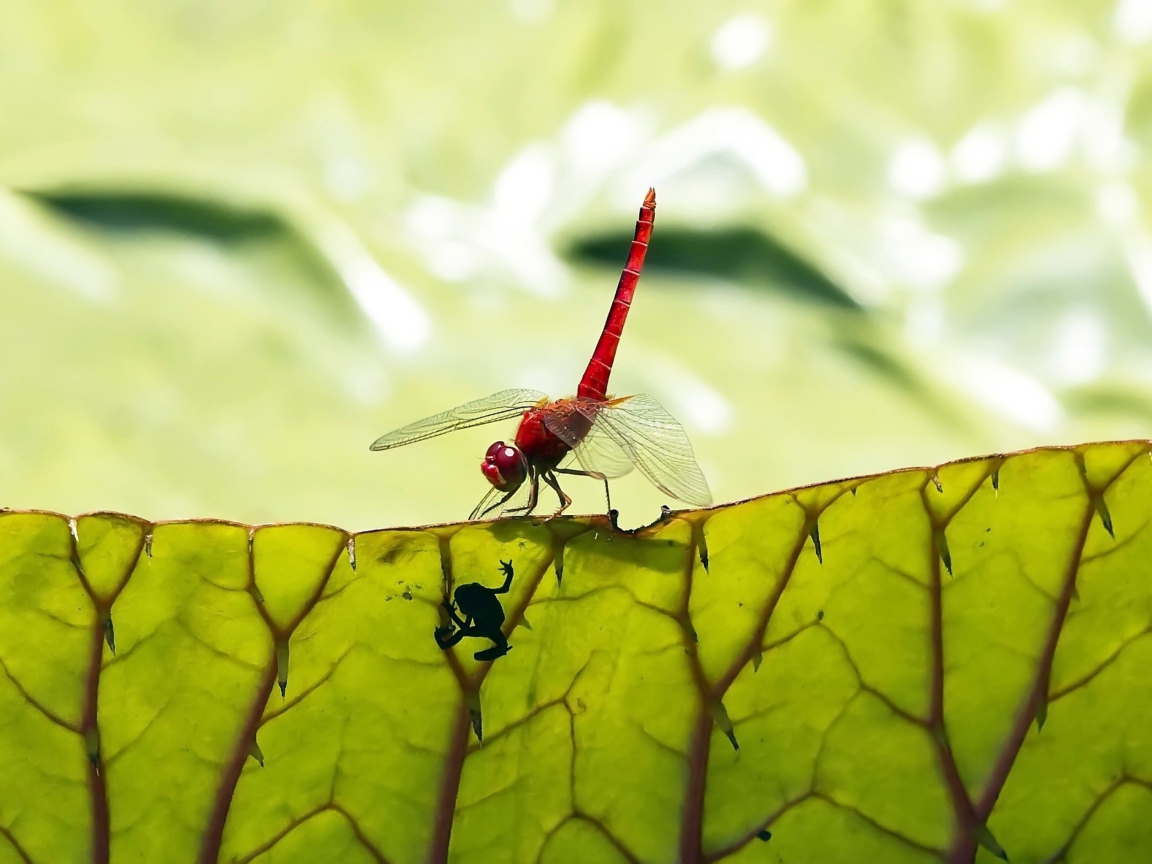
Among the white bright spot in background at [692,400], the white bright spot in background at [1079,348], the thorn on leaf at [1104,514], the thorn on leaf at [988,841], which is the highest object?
the white bright spot in background at [1079,348]

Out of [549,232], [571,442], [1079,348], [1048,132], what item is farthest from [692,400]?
[1048,132]

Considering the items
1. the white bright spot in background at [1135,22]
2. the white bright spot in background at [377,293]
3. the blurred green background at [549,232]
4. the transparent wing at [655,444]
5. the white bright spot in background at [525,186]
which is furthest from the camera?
the white bright spot in background at [1135,22]

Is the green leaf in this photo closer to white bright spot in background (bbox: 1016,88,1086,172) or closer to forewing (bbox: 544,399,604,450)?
forewing (bbox: 544,399,604,450)

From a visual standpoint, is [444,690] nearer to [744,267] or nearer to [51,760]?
[51,760]

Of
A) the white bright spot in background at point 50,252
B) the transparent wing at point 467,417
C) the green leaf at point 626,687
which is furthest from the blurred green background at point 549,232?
the green leaf at point 626,687

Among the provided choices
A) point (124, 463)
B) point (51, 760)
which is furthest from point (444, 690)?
point (124, 463)

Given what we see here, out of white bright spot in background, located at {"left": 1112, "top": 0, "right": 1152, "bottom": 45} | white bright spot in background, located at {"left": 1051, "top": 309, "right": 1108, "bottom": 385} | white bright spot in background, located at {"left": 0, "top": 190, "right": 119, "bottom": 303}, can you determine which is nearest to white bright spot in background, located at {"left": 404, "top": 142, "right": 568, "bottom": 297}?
white bright spot in background, located at {"left": 0, "top": 190, "right": 119, "bottom": 303}

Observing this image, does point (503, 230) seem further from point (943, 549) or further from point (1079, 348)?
point (943, 549)

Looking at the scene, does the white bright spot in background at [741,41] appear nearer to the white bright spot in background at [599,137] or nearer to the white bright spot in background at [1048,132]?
the white bright spot in background at [599,137]
